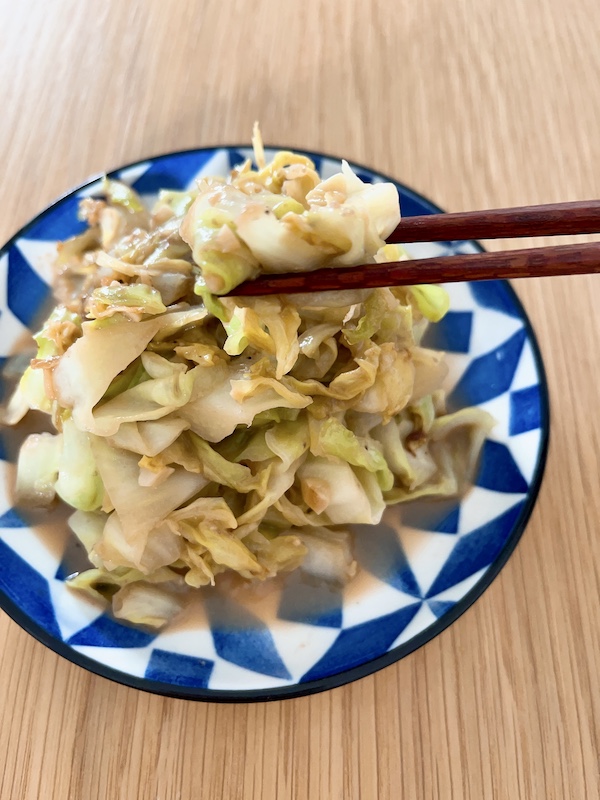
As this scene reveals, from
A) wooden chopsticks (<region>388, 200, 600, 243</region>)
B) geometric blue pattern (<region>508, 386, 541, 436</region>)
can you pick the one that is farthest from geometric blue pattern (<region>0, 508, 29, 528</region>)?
geometric blue pattern (<region>508, 386, 541, 436</region>)

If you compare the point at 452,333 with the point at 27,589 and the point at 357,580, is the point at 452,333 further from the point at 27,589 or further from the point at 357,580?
the point at 27,589

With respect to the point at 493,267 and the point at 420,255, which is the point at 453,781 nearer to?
the point at 493,267

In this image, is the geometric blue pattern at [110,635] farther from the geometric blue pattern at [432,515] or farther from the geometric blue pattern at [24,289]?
the geometric blue pattern at [24,289]

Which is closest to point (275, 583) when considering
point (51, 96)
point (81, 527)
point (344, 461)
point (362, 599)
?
point (362, 599)

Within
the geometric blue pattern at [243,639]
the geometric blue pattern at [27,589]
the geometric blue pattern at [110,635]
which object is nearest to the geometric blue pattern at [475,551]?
the geometric blue pattern at [243,639]

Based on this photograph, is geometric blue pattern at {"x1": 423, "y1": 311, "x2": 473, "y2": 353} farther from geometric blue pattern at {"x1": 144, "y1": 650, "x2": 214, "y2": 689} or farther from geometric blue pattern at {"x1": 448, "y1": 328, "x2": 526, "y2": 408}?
geometric blue pattern at {"x1": 144, "y1": 650, "x2": 214, "y2": 689}
